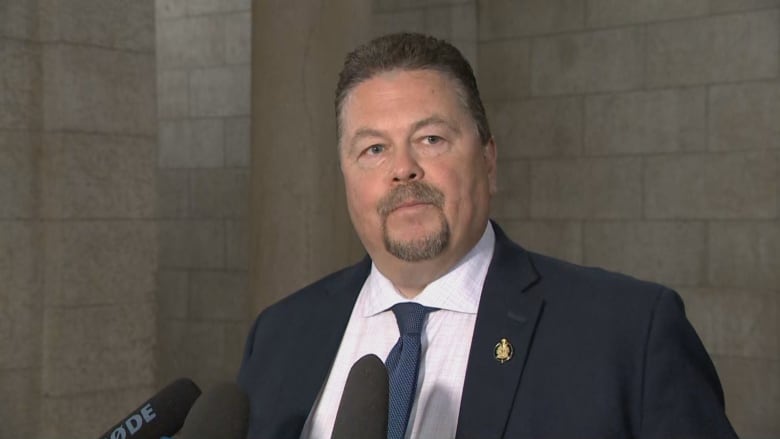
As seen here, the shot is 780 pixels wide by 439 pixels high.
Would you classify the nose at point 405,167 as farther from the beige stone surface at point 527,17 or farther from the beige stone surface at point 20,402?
the beige stone surface at point 527,17

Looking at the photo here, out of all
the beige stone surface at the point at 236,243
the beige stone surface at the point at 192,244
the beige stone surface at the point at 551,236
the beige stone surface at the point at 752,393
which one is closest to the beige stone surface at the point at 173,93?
the beige stone surface at the point at 192,244

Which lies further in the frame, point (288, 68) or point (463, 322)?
point (288, 68)

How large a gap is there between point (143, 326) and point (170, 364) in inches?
126

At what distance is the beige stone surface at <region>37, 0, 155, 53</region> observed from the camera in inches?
206

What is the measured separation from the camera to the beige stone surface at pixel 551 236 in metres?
7.42

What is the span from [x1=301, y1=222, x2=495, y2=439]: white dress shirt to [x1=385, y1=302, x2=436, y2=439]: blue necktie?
0.7 inches

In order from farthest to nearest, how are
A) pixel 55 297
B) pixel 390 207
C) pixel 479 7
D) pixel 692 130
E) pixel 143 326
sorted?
pixel 479 7 < pixel 692 130 < pixel 143 326 < pixel 55 297 < pixel 390 207

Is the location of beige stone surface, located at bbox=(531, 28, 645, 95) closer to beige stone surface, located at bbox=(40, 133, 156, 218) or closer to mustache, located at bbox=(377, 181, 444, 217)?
beige stone surface, located at bbox=(40, 133, 156, 218)

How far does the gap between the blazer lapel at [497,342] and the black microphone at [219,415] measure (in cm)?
43

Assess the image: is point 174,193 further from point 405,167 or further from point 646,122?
point 405,167

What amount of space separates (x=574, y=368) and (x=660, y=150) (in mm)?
5425

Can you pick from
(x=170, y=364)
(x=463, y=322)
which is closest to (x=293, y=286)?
(x=170, y=364)

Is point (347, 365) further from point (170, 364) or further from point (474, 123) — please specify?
point (170, 364)

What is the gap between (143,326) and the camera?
5566mm
